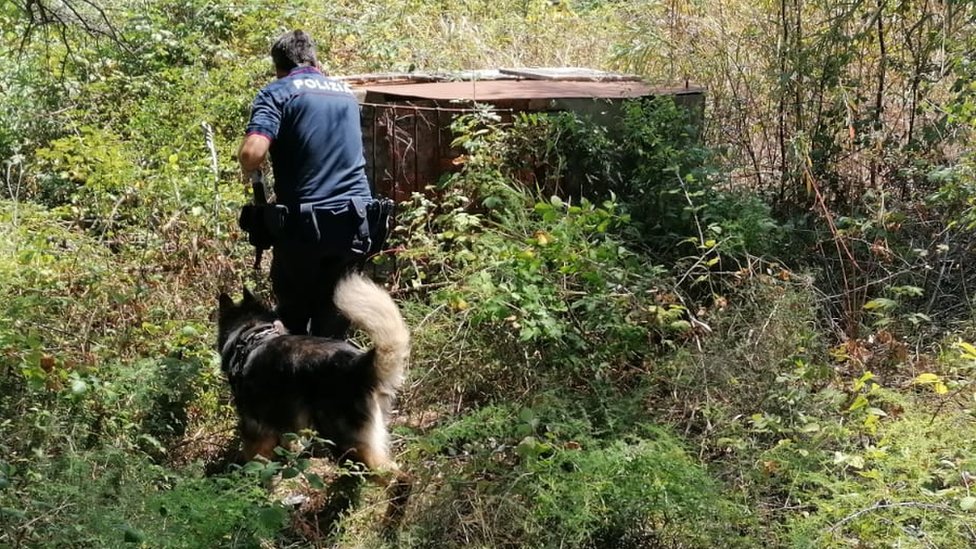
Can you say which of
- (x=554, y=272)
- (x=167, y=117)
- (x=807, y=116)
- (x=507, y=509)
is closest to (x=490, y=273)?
(x=554, y=272)

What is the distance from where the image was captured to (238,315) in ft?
15.5

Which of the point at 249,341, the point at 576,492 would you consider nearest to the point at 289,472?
the point at 576,492

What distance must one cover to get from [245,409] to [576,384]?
1.62m

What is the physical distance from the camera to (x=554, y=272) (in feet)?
16.0

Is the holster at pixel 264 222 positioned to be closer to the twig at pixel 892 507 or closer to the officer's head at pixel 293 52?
the officer's head at pixel 293 52

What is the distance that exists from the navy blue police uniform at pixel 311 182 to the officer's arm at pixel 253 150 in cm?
3

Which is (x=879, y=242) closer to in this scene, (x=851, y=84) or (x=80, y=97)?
(x=851, y=84)

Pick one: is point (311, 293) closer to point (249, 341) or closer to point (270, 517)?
point (249, 341)

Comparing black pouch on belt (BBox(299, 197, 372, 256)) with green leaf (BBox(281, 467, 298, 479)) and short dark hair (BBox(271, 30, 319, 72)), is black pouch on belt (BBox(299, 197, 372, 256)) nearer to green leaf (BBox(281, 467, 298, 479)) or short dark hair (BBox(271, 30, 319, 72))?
short dark hair (BBox(271, 30, 319, 72))

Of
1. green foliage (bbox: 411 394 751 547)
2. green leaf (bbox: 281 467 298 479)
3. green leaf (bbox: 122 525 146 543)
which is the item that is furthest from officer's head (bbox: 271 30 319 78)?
green leaf (bbox: 122 525 146 543)

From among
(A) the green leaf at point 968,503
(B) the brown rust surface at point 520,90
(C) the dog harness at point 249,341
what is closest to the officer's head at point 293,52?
(B) the brown rust surface at point 520,90

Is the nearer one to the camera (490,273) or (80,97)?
(490,273)

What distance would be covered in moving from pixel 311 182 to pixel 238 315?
30.6 inches

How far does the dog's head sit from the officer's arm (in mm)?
637
